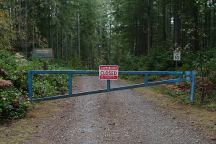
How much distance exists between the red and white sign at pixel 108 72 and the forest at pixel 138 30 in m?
3.66

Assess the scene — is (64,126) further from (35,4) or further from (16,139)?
(35,4)

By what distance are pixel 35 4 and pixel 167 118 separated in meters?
31.2

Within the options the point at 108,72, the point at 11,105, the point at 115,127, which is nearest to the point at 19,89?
the point at 11,105


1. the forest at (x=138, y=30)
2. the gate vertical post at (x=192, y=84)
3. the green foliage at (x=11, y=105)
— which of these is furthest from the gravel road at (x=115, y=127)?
the forest at (x=138, y=30)

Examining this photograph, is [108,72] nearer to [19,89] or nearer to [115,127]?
[19,89]

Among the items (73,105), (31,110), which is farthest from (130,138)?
(73,105)

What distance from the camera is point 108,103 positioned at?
15.3 metres

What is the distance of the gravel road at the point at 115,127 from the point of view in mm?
9055

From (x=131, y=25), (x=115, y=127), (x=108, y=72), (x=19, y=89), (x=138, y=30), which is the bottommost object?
(x=115, y=127)

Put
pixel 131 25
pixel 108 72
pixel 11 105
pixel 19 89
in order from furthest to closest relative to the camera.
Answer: pixel 131 25, pixel 19 89, pixel 108 72, pixel 11 105

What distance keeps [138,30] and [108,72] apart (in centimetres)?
3294

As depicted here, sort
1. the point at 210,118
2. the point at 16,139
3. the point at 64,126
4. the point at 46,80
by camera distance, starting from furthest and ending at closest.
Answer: the point at 46,80 < the point at 210,118 < the point at 64,126 < the point at 16,139

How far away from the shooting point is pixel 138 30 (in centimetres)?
4631

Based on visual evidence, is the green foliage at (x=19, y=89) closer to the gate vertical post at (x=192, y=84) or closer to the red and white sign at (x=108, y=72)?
the red and white sign at (x=108, y=72)
